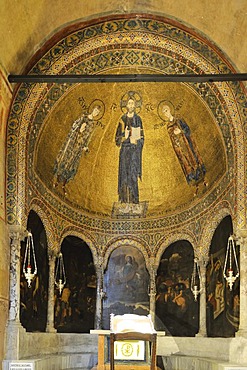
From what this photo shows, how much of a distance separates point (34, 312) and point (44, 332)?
27.2 inches

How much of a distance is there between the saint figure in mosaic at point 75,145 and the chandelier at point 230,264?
4740mm

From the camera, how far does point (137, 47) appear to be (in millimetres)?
14156

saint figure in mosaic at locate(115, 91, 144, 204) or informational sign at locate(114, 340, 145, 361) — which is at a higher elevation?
saint figure in mosaic at locate(115, 91, 144, 204)

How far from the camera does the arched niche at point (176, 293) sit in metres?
16.5

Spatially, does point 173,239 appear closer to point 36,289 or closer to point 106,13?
point 36,289

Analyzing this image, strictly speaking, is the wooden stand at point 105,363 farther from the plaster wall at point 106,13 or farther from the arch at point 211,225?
the plaster wall at point 106,13

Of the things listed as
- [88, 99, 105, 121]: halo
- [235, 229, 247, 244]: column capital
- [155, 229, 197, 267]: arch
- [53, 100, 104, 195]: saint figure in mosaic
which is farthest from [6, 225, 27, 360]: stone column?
[155, 229, 197, 267]: arch

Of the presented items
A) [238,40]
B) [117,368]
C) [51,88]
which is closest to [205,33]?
[238,40]

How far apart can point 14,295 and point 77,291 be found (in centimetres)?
391

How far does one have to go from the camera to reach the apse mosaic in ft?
45.7

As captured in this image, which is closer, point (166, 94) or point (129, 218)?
point (166, 94)

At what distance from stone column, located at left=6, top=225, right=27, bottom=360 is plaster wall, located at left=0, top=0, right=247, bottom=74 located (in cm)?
358

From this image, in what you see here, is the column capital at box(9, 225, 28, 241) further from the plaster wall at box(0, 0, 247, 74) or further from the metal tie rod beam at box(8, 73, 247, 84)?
the plaster wall at box(0, 0, 247, 74)

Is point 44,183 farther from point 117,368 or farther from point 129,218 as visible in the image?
point 117,368
